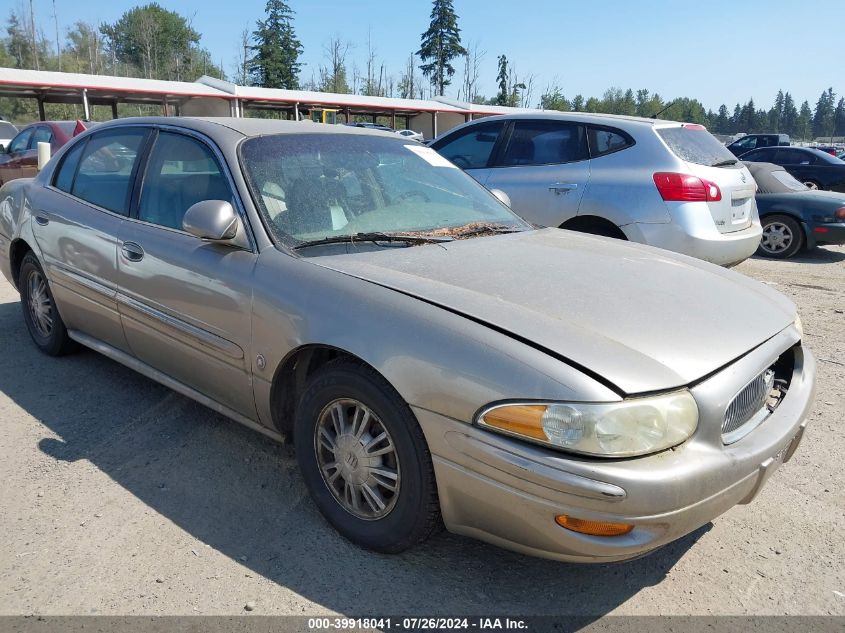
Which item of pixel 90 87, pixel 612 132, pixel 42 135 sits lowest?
pixel 42 135

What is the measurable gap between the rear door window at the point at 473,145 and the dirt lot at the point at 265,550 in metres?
4.17

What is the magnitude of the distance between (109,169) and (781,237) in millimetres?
8626

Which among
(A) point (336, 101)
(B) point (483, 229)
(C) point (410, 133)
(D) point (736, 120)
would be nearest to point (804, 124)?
(D) point (736, 120)

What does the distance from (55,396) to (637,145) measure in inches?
189

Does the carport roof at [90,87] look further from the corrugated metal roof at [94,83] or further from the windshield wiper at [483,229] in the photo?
the windshield wiper at [483,229]

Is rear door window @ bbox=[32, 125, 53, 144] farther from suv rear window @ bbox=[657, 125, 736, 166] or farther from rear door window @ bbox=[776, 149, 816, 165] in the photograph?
rear door window @ bbox=[776, 149, 816, 165]

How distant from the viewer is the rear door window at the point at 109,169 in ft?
12.1

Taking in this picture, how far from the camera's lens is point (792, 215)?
9148 mm

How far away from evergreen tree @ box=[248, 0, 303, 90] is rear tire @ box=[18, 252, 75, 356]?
2620 inches

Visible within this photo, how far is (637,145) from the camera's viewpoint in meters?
5.77

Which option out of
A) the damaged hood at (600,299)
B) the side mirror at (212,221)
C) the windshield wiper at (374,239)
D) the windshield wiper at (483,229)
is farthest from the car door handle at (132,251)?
the windshield wiper at (483,229)

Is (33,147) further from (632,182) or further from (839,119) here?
(839,119)

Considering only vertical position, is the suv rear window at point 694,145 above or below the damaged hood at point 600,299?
above

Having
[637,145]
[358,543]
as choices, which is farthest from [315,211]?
[637,145]
